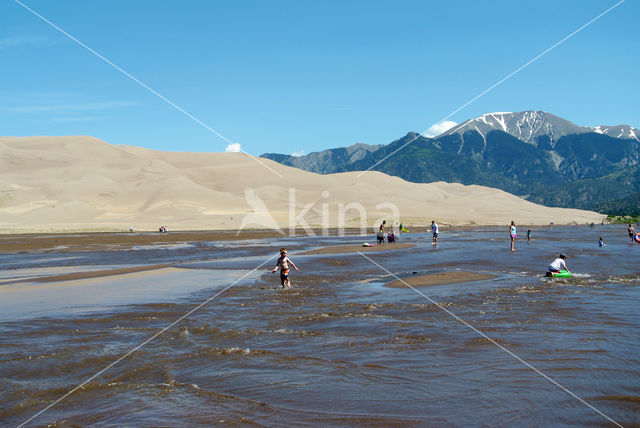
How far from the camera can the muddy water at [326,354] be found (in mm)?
7168

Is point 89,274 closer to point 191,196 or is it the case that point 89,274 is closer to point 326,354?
point 326,354

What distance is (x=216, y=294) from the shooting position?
709 inches

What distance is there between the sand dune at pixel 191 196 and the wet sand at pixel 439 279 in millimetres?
55580

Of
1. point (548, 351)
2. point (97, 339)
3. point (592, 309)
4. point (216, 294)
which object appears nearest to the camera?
point (548, 351)

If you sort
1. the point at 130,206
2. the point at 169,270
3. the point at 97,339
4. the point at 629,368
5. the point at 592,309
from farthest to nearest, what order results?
the point at 130,206
the point at 169,270
the point at 592,309
the point at 97,339
the point at 629,368

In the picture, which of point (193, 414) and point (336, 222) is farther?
point (336, 222)

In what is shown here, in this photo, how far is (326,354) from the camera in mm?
9969

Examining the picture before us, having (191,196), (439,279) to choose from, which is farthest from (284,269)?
(191,196)

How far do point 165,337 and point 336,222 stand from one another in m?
70.6

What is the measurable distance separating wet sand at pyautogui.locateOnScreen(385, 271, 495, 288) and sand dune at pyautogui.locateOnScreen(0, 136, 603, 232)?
55580 millimetres

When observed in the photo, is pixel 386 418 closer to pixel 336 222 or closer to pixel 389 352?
pixel 389 352

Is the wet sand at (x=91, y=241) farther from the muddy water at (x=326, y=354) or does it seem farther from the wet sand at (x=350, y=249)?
the muddy water at (x=326, y=354)

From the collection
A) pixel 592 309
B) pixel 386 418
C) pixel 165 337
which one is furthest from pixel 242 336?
pixel 592 309

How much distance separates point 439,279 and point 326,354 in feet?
36.1
